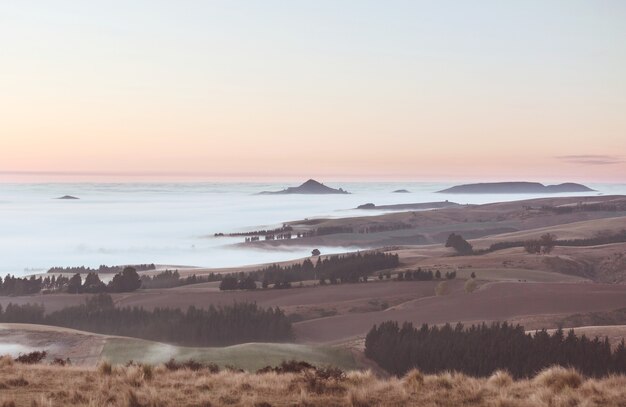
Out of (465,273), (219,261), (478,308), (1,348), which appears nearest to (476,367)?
(478,308)

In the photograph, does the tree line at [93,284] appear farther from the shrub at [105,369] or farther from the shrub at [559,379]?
the shrub at [559,379]

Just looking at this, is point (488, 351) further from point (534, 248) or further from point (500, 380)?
point (534, 248)

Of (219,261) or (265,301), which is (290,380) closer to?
(265,301)

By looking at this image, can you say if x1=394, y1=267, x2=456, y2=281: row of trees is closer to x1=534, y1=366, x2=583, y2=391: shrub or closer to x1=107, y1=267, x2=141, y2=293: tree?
x1=107, y1=267, x2=141, y2=293: tree

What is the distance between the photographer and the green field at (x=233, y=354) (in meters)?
42.2

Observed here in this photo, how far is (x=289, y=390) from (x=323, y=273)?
3920 inches

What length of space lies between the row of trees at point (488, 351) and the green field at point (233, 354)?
4028mm

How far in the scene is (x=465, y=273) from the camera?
A: 348 ft

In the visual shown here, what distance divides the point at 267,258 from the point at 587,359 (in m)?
145

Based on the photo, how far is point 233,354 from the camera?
4372cm

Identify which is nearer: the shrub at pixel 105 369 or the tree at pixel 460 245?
the shrub at pixel 105 369

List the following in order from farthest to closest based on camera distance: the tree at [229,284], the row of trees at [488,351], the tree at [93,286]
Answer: the tree at [93,286], the tree at [229,284], the row of trees at [488,351]

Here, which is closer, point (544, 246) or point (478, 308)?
point (478, 308)

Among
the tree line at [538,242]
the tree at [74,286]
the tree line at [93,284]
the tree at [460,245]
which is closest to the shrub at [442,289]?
the tree line at [93,284]
